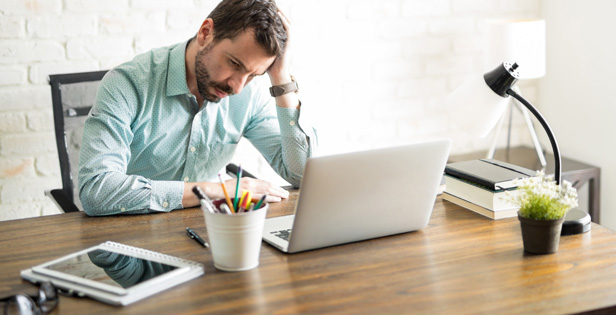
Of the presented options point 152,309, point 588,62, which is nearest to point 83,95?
point 152,309

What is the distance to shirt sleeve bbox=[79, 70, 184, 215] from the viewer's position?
1.66m

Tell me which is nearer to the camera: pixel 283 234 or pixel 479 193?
pixel 283 234

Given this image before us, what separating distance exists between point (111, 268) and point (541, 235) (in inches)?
31.9

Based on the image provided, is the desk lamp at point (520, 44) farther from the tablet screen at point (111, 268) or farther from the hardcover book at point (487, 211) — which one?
the tablet screen at point (111, 268)

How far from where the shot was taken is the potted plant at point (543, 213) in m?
1.36

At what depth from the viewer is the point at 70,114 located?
85.9 inches

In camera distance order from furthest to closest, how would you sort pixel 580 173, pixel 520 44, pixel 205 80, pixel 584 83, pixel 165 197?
pixel 584 83 < pixel 580 173 < pixel 520 44 < pixel 205 80 < pixel 165 197

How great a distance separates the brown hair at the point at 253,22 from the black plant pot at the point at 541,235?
78 centimetres

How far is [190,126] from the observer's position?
78.8 inches

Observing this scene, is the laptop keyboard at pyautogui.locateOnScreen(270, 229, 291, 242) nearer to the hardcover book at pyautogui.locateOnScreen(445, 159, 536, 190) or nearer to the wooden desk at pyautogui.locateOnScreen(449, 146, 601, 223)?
the hardcover book at pyautogui.locateOnScreen(445, 159, 536, 190)

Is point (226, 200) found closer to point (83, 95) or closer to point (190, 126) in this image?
point (190, 126)

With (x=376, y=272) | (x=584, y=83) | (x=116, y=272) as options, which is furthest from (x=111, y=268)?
(x=584, y=83)

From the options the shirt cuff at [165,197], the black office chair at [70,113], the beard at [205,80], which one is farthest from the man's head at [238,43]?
the black office chair at [70,113]

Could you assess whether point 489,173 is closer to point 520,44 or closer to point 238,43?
point 238,43
